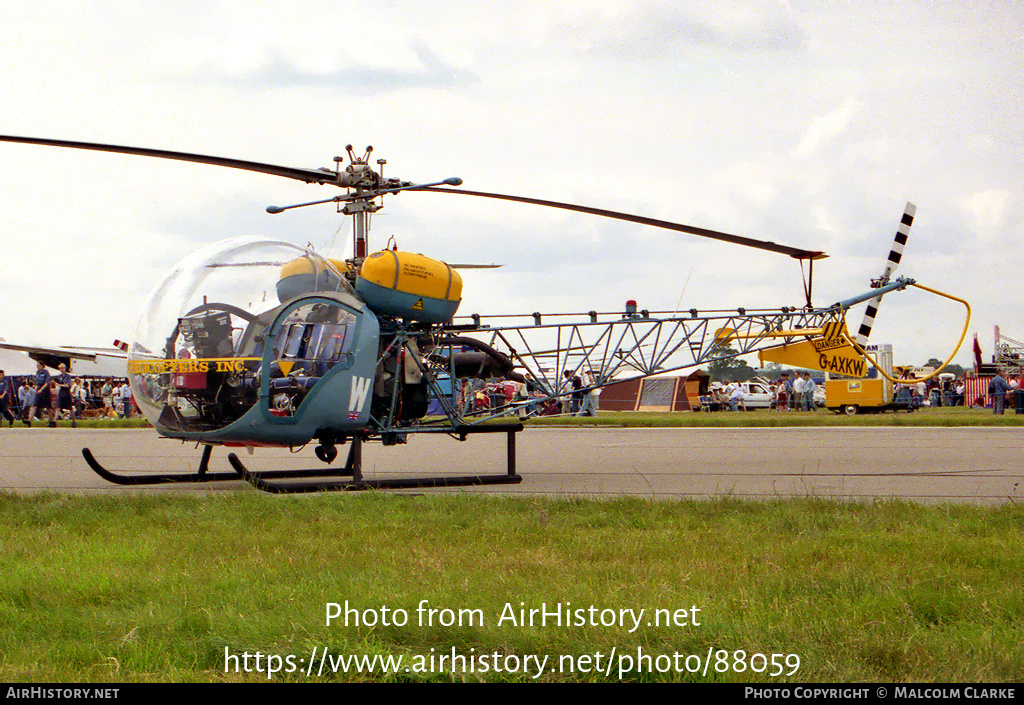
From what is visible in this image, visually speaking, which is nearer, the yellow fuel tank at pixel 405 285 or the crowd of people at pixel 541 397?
the yellow fuel tank at pixel 405 285

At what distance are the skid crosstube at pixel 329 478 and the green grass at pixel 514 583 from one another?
179 centimetres

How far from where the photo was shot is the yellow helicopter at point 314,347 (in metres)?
8.84

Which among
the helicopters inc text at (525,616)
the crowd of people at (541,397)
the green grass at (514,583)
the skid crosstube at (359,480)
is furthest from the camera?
the crowd of people at (541,397)

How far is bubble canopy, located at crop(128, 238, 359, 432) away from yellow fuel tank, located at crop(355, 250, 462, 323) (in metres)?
0.83

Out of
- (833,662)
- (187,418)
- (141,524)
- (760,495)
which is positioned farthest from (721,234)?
(833,662)

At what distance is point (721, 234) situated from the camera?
34.3 feet

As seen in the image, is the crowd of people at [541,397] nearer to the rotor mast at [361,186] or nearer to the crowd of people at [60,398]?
the rotor mast at [361,186]

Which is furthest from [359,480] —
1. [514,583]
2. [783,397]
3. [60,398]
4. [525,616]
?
[783,397]

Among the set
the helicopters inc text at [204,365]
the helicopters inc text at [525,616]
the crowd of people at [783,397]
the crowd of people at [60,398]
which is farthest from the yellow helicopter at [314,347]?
the crowd of people at [783,397]

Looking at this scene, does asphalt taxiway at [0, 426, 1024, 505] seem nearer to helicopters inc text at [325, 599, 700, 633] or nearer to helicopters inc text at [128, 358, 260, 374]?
helicopters inc text at [128, 358, 260, 374]

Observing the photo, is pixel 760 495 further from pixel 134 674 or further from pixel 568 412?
pixel 134 674

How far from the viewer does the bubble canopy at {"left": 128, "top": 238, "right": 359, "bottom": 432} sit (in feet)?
28.9
